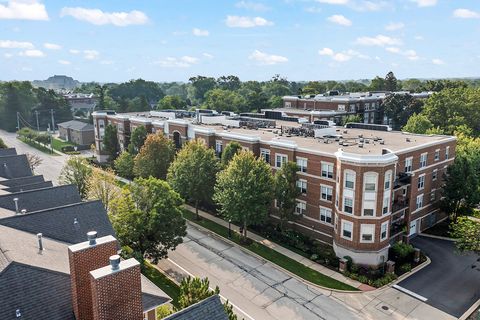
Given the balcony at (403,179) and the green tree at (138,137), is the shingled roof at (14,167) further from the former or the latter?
the balcony at (403,179)

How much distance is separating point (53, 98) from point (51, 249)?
138 m

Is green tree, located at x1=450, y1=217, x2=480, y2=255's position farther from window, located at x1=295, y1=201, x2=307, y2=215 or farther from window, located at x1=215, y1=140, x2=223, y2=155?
window, located at x1=215, y1=140, x2=223, y2=155

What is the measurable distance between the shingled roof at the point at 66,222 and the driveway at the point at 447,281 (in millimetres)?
28240

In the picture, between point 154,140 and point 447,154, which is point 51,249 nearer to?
point 154,140

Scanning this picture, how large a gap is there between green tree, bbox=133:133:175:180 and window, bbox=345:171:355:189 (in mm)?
30861

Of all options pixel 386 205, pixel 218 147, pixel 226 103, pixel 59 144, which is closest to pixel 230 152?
pixel 218 147

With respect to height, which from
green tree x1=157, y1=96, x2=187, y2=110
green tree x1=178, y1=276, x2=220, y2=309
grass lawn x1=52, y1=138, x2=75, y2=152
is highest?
green tree x1=157, y1=96, x2=187, y2=110

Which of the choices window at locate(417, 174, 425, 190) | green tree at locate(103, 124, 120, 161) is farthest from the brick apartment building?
window at locate(417, 174, 425, 190)

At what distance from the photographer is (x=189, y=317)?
16062mm

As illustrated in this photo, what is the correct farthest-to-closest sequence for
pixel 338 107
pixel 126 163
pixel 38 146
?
pixel 38 146 < pixel 338 107 < pixel 126 163

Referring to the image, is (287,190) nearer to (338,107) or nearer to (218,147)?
(218,147)

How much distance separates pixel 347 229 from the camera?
39.3m

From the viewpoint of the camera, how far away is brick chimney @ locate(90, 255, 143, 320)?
1521 centimetres

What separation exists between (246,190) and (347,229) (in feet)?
37.6
